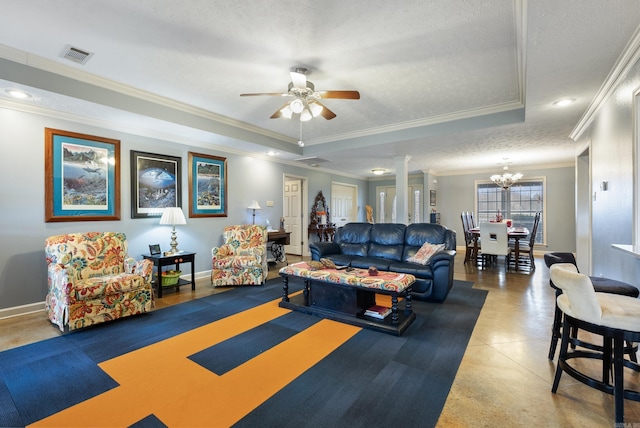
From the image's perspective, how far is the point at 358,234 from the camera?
→ 17.0 feet

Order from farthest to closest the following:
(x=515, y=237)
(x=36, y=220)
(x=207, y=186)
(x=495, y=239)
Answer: (x=515, y=237) → (x=495, y=239) → (x=207, y=186) → (x=36, y=220)

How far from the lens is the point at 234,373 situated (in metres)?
2.12

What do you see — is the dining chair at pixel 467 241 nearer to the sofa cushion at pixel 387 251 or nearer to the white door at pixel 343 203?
the sofa cushion at pixel 387 251

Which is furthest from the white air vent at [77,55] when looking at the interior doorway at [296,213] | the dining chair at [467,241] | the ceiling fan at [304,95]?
the dining chair at [467,241]

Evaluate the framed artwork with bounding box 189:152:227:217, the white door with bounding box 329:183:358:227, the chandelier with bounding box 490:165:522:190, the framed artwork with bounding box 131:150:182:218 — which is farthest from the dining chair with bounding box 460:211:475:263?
the framed artwork with bounding box 131:150:182:218

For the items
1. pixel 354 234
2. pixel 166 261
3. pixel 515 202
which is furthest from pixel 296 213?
pixel 515 202

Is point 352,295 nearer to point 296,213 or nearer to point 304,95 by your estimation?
point 304,95

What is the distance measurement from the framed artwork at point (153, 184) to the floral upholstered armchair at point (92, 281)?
0.81 meters

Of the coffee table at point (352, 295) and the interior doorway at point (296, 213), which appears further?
the interior doorway at point (296, 213)

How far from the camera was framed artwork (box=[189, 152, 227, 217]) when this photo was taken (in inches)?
197

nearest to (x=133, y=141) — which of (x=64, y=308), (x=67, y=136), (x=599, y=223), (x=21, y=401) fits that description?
(x=67, y=136)

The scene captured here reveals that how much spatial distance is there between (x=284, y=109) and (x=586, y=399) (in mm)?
3440

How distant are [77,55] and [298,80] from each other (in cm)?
213

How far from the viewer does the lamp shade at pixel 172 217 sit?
13.9ft
